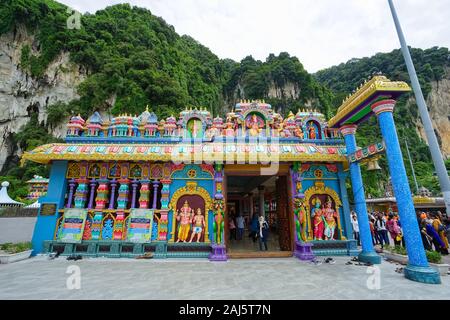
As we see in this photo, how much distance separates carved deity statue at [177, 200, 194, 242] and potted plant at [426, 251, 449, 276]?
7621 millimetres

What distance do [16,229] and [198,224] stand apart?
36.4ft

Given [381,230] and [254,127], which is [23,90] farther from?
[381,230]

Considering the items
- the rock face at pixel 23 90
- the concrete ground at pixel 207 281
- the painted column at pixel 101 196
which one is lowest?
the concrete ground at pixel 207 281

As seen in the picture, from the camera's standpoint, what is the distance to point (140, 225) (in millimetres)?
8477

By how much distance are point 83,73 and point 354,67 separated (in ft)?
267

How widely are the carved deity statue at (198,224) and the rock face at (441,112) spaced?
73612 millimetres

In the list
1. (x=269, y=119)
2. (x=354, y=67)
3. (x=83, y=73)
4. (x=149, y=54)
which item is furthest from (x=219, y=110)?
(x=354, y=67)

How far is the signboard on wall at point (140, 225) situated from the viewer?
27.5ft

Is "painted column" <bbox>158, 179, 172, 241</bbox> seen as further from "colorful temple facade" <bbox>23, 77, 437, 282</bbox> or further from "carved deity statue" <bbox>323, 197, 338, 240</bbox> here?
"carved deity statue" <bbox>323, 197, 338, 240</bbox>

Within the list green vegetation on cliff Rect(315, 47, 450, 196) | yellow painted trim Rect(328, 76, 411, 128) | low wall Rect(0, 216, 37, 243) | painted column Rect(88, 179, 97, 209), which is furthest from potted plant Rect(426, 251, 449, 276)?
green vegetation on cliff Rect(315, 47, 450, 196)

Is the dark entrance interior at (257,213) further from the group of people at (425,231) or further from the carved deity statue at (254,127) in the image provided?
the group of people at (425,231)

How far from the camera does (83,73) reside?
1400 inches

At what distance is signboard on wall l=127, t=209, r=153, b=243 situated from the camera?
27.5 ft

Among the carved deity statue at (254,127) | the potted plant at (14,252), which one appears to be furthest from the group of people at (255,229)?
the potted plant at (14,252)
